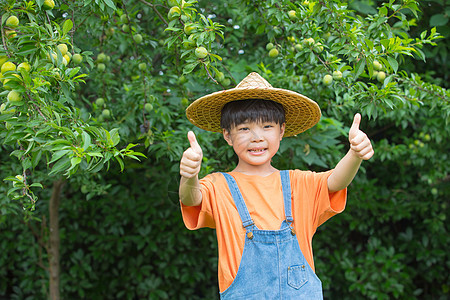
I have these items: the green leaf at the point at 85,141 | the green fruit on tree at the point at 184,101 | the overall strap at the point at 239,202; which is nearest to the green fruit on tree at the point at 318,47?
the overall strap at the point at 239,202

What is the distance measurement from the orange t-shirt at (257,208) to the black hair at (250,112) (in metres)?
0.21

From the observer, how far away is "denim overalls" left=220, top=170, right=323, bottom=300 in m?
1.54

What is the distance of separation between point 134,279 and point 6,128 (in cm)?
268

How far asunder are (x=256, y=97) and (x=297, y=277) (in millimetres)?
671

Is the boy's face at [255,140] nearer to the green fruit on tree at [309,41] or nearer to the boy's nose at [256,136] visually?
the boy's nose at [256,136]

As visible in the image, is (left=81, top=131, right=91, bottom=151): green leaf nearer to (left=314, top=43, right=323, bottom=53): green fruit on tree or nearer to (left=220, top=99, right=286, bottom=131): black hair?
(left=220, top=99, right=286, bottom=131): black hair

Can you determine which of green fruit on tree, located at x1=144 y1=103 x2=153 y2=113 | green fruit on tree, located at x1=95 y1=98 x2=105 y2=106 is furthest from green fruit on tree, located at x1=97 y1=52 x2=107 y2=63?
green fruit on tree, located at x1=144 y1=103 x2=153 y2=113

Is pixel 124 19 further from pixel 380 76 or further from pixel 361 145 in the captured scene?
pixel 361 145

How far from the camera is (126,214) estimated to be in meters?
3.82

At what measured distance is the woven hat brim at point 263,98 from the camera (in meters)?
1.67

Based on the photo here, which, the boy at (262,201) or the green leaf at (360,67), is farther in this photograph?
the green leaf at (360,67)

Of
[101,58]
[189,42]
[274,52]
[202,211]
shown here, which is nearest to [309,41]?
[274,52]

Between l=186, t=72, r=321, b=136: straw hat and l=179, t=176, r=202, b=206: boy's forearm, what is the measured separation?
0.36 meters

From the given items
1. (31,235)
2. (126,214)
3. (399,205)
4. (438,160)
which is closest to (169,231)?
(126,214)
